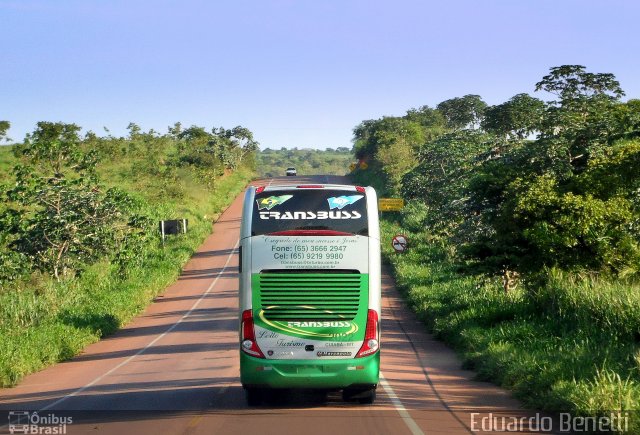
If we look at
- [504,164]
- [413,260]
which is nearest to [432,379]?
[504,164]

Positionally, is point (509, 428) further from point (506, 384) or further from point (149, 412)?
point (149, 412)

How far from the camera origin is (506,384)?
1446cm

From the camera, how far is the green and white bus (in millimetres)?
12500

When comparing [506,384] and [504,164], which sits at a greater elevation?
[504,164]

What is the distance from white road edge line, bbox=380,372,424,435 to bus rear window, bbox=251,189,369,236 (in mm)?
2851

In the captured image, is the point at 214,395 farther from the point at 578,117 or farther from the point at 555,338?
the point at 578,117

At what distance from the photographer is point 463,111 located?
101500 mm

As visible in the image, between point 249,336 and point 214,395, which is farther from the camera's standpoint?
point 214,395

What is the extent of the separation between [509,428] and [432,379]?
543cm

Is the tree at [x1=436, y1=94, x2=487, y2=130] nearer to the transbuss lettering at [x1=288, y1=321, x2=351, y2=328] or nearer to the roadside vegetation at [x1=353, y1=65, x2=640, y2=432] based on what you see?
the roadside vegetation at [x1=353, y1=65, x2=640, y2=432]

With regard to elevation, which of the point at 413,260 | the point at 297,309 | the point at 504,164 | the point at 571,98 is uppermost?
the point at 571,98

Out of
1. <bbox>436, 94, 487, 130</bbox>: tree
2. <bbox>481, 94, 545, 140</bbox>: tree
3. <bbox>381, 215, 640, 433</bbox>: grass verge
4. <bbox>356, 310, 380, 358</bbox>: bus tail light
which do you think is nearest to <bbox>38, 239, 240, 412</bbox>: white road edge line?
<bbox>356, 310, 380, 358</bbox>: bus tail light
